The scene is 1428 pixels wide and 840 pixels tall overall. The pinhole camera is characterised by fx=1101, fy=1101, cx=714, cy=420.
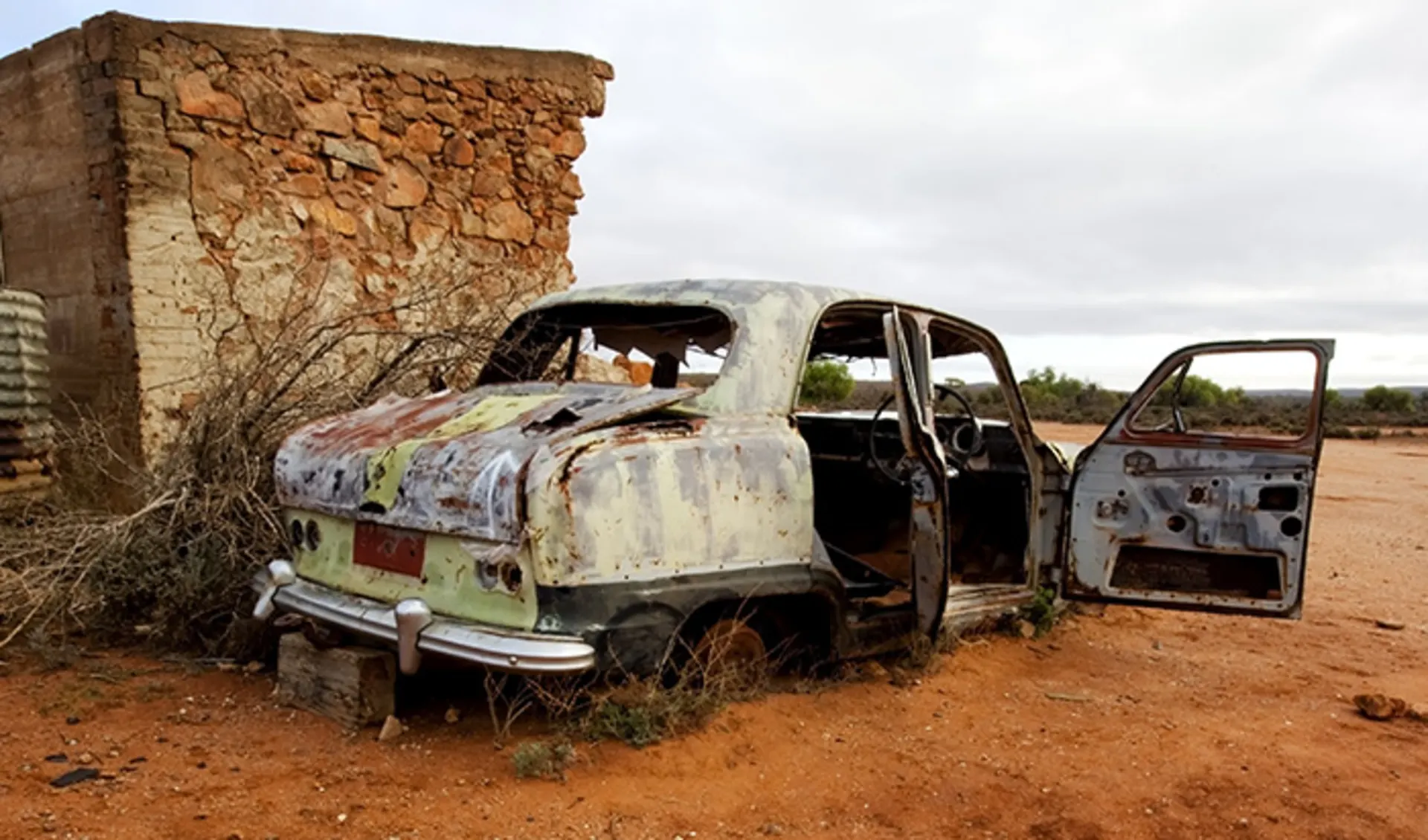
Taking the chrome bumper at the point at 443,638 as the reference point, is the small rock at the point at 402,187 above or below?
above

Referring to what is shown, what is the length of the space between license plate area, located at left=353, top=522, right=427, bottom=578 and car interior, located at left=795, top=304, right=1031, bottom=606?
7.17 feet

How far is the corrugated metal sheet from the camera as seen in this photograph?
700 centimetres

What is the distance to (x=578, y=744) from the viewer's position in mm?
3596

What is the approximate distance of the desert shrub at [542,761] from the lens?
3.38 meters

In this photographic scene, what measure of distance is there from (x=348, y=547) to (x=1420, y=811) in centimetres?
363

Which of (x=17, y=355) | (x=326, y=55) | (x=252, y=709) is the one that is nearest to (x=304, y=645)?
(x=252, y=709)

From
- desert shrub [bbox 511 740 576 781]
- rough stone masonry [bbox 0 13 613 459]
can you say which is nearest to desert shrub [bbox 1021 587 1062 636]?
desert shrub [bbox 511 740 576 781]

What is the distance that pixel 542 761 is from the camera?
339 centimetres

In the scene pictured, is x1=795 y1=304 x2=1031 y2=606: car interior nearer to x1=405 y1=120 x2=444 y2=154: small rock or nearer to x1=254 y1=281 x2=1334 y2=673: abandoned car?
x1=254 y1=281 x2=1334 y2=673: abandoned car

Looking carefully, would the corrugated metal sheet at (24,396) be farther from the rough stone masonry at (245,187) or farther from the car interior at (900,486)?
the car interior at (900,486)

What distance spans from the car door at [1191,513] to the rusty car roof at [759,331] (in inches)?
55.0

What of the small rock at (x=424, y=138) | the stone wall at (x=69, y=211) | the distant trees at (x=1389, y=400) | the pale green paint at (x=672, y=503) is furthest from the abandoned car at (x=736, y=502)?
the distant trees at (x=1389, y=400)

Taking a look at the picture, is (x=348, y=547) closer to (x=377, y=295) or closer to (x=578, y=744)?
(x=578, y=744)

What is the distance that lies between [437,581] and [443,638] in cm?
26
